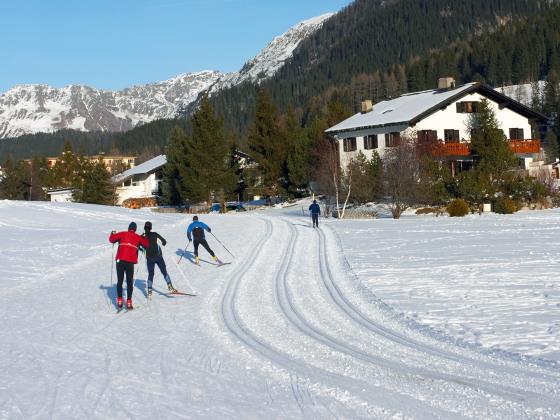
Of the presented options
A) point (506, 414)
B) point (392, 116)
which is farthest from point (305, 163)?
point (506, 414)

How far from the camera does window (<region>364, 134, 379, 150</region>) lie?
5350 cm

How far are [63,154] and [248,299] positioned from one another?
96581 mm

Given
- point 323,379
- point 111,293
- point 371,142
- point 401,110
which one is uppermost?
point 401,110

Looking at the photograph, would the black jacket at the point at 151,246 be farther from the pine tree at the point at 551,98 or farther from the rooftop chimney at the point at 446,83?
the pine tree at the point at 551,98

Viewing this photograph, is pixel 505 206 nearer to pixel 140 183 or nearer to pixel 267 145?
pixel 267 145

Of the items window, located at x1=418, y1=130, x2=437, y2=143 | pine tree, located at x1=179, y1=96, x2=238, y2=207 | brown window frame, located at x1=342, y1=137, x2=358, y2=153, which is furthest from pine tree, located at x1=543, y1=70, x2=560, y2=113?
pine tree, located at x1=179, y1=96, x2=238, y2=207

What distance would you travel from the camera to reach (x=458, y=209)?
3803 centimetres

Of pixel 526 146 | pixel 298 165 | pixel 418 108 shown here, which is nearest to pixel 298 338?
pixel 418 108

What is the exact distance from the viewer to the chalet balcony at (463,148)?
47688 mm

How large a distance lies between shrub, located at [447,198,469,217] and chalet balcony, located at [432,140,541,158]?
935 cm

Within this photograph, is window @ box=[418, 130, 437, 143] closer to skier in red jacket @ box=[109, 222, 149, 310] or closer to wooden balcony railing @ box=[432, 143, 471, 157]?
wooden balcony railing @ box=[432, 143, 471, 157]

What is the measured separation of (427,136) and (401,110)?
18.2ft

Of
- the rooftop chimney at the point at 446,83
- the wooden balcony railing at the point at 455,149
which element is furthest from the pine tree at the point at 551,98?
the wooden balcony railing at the point at 455,149

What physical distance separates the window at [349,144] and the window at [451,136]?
7.61 metres
